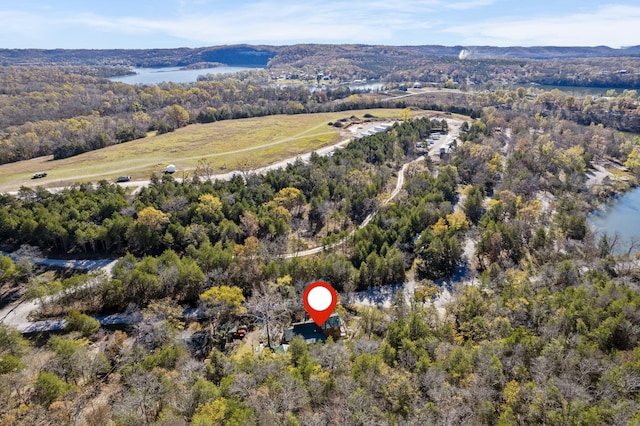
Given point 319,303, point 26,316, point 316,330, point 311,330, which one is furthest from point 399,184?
point 26,316

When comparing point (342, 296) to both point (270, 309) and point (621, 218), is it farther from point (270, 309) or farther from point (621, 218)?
point (621, 218)

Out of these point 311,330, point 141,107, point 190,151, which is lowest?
point 311,330

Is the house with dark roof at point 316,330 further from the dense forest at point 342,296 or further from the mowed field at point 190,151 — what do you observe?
the mowed field at point 190,151

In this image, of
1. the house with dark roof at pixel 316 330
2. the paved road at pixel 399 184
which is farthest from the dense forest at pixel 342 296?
the house with dark roof at pixel 316 330

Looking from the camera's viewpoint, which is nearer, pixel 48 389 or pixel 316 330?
pixel 48 389

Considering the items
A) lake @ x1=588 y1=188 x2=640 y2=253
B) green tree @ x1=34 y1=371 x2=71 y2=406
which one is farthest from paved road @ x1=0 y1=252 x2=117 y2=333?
lake @ x1=588 y1=188 x2=640 y2=253

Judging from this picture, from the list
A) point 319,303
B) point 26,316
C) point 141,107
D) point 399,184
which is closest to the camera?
point 319,303
